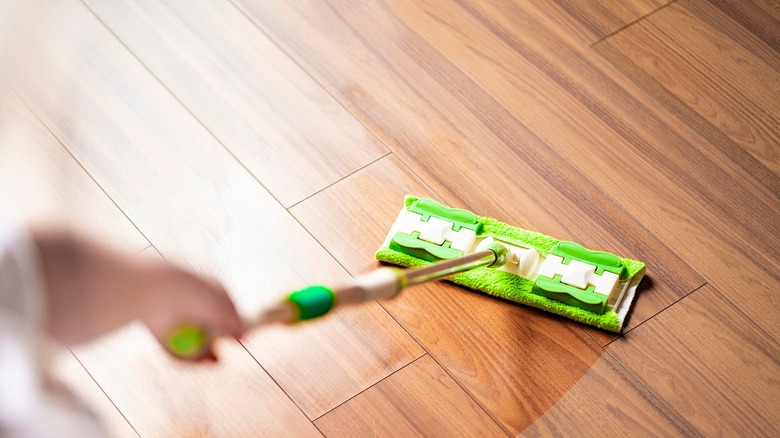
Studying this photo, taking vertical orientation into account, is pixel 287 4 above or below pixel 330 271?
above

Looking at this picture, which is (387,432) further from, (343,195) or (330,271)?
(343,195)

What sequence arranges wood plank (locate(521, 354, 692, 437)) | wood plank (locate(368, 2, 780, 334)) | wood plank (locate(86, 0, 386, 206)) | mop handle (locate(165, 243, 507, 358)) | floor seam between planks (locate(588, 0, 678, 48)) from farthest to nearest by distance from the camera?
1. floor seam between planks (locate(588, 0, 678, 48))
2. wood plank (locate(86, 0, 386, 206))
3. wood plank (locate(368, 2, 780, 334))
4. wood plank (locate(521, 354, 692, 437))
5. mop handle (locate(165, 243, 507, 358))

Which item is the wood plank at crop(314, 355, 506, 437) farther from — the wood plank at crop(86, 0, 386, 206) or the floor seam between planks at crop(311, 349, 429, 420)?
the wood plank at crop(86, 0, 386, 206)

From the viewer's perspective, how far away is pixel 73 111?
4.86 ft

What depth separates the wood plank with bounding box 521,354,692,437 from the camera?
114 cm

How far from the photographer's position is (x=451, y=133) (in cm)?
145

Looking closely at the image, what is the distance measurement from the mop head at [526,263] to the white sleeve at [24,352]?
630mm

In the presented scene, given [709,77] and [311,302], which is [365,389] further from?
[709,77]

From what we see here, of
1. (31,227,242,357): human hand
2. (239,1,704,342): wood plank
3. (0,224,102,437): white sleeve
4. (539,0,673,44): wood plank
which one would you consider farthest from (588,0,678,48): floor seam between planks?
(0,224,102,437): white sleeve

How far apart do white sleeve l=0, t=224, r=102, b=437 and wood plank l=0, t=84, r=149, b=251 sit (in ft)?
1.98

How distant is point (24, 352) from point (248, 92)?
34.6 inches

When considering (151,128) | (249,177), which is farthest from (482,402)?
(151,128)

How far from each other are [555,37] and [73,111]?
2.45 feet

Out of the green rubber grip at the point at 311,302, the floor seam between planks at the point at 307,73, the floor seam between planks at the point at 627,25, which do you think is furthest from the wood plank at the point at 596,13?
the green rubber grip at the point at 311,302
